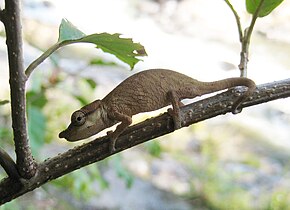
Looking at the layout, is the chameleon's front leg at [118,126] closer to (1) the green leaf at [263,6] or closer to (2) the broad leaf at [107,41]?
(2) the broad leaf at [107,41]

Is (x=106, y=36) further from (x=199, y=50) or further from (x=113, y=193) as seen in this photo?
(x=199, y=50)

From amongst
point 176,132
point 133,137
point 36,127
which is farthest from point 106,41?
point 176,132

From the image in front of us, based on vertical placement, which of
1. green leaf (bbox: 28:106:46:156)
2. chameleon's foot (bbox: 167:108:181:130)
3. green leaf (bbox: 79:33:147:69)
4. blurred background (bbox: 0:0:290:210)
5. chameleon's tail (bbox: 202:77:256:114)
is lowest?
blurred background (bbox: 0:0:290:210)

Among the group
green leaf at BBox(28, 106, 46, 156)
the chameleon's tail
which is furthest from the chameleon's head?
green leaf at BBox(28, 106, 46, 156)

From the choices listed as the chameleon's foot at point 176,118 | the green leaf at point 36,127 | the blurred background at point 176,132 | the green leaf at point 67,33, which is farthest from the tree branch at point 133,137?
the green leaf at point 36,127

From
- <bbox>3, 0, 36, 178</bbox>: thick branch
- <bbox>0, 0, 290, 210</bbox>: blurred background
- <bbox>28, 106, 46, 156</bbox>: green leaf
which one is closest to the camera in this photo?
<bbox>3, 0, 36, 178</bbox>: thick branch

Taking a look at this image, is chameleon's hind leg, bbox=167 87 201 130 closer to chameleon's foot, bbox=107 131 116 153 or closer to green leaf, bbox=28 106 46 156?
chameleon's foot, bbox=107 131 116 153

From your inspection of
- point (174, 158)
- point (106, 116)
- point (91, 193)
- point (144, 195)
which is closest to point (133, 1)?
point (174, 158)
